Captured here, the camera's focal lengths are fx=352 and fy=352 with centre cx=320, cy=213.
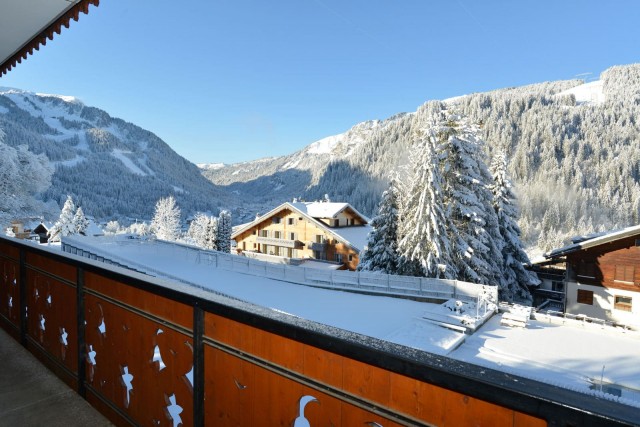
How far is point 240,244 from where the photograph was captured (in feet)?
113

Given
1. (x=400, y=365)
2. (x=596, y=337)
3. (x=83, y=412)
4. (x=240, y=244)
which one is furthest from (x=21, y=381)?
(x=240, y=244)

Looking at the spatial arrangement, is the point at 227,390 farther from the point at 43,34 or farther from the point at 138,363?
the point at 43,34

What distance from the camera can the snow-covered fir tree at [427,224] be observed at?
58.9ft

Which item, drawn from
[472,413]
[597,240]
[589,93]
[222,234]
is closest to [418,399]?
[472,413]

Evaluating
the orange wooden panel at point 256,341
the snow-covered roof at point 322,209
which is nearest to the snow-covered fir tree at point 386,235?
the snow-covered roof at point 322,209

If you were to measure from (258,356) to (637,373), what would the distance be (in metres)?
13.2

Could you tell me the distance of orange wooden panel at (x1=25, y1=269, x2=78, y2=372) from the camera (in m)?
3.24

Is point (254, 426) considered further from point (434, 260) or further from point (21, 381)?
point (434, 260)

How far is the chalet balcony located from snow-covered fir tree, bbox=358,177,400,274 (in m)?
10.4

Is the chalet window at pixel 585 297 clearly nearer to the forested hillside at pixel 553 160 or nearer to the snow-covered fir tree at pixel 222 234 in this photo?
the snow-covered fir tree at pixel 222 234

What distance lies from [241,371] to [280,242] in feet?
97.4

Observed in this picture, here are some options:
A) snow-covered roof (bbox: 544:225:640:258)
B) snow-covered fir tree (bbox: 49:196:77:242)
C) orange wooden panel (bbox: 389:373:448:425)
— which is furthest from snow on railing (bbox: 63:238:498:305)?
snow-covered fir tree (bbox: 49:196:77:242)

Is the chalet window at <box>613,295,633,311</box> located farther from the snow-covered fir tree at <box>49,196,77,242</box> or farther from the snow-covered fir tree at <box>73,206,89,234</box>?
the snow-covered fir tree at <box>73,206,89,234</box>

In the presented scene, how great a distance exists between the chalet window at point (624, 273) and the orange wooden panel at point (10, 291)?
2319 centimetres
